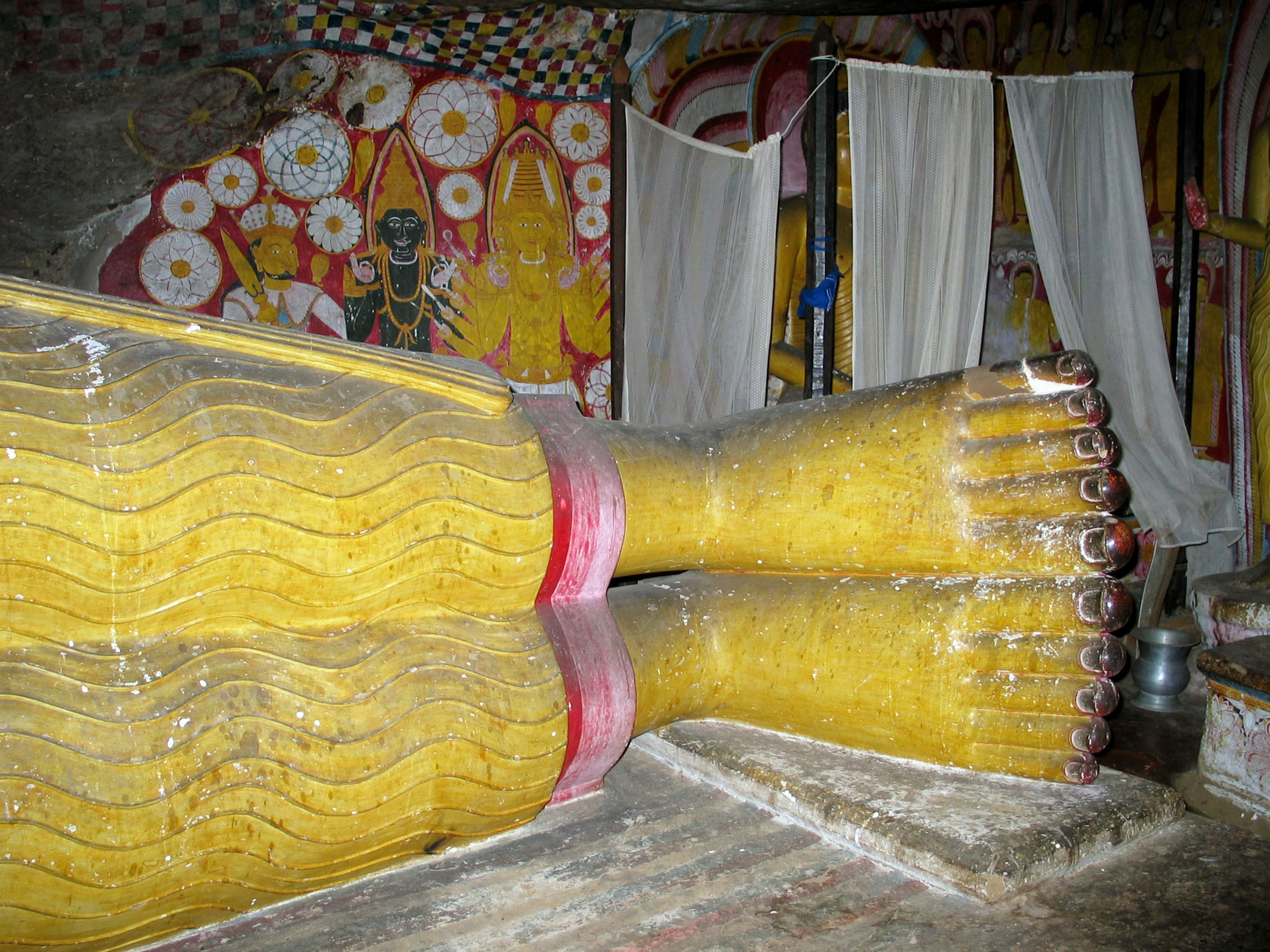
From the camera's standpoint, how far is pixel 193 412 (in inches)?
30.2

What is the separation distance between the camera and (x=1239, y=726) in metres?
1.59

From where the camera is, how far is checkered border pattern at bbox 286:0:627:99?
9.79 feet

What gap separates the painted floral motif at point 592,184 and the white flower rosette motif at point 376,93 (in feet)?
2.31

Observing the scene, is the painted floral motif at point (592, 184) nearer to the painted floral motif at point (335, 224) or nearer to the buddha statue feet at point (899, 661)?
the painted floral motif at point (335, 224)

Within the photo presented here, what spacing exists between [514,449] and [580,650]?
0.82 feet

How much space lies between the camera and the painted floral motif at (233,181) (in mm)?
2959

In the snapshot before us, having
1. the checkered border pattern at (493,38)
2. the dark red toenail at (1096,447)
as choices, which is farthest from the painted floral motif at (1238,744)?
the checkered border pattern at (493,38)

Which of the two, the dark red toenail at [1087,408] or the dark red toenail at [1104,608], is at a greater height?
the dark red toenail at [1087,408]

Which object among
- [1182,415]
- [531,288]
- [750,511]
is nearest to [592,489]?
[750,511]

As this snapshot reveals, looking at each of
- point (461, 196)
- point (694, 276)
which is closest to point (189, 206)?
point (461, 196)

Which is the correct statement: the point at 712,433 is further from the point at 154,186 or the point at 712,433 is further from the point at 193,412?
the point at 154,186

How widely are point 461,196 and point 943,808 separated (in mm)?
2956

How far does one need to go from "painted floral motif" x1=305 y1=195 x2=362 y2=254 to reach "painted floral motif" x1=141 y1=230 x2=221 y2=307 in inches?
14.0

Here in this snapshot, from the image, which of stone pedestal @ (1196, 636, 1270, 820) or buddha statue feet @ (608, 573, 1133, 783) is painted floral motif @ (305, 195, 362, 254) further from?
stone pedestal @ (1196, 636, 1270, 820)
